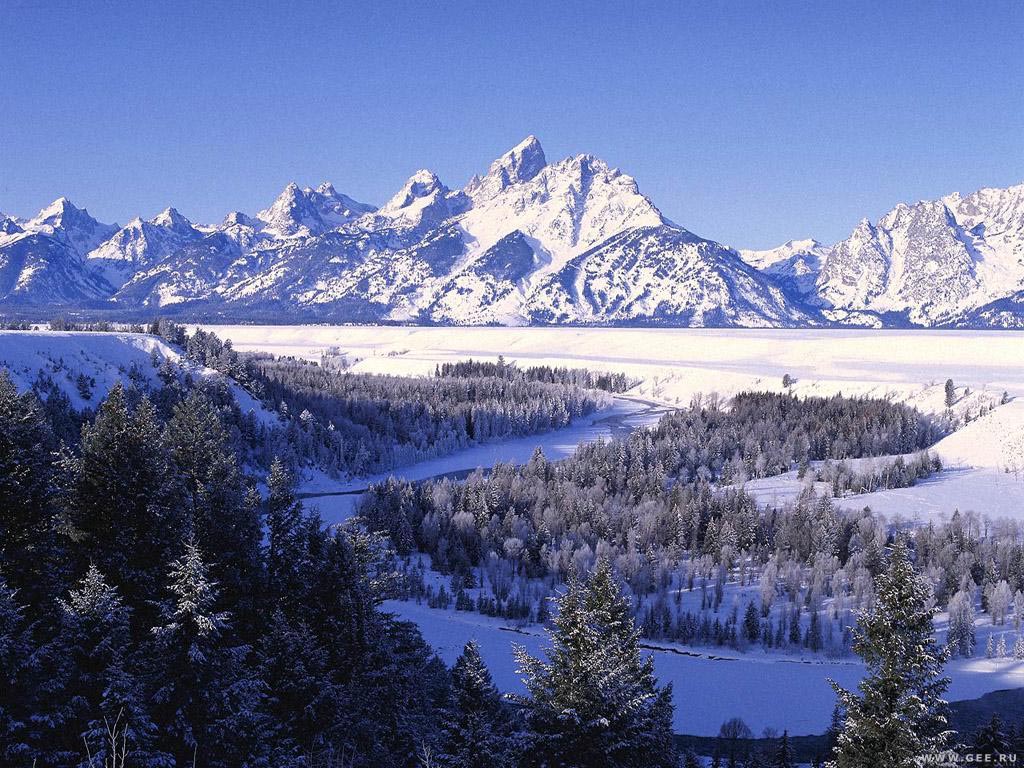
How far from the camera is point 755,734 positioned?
53531 millimetres

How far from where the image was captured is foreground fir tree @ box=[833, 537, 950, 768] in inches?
672

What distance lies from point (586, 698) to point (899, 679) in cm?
711

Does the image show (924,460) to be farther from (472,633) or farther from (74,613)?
(74,613)

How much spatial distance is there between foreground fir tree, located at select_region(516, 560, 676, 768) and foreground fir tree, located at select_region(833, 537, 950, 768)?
5.10 meters

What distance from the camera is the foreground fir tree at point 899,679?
1706cm

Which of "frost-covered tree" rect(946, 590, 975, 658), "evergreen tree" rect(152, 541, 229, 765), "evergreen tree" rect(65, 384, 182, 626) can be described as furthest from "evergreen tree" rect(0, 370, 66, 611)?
"frost-covered tree" rect(946, 590, 975, 658)

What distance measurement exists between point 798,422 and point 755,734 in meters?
109

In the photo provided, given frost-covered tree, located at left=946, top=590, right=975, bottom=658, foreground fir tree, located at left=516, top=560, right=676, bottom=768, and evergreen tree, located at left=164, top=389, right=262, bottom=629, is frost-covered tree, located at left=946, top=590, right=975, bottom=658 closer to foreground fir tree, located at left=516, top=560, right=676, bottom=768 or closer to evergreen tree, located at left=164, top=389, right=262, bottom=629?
foreground fir tree, located at left=516, top=560, right=676, bottom=768

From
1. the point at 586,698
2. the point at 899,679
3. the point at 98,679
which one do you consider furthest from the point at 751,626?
the point at 98,679

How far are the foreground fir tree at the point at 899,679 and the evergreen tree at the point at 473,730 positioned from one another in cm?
871

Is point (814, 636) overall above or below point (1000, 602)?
below

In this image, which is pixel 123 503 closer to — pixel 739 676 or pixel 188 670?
pixel 188 670

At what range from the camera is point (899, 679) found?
1733 centimetres

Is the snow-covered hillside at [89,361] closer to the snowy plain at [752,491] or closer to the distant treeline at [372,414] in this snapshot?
the snowy plain at [752,491]
